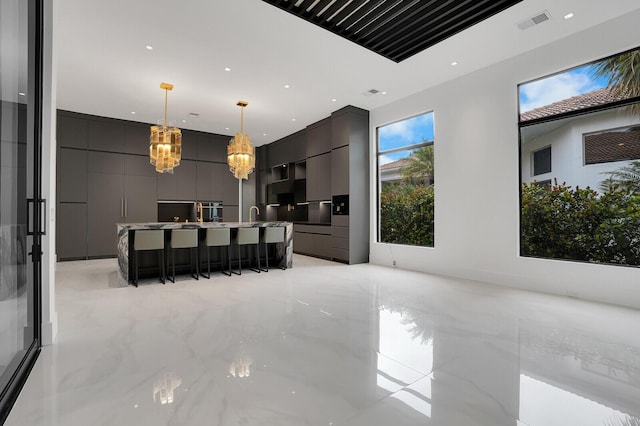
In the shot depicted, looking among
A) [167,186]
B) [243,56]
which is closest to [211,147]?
[167,186]

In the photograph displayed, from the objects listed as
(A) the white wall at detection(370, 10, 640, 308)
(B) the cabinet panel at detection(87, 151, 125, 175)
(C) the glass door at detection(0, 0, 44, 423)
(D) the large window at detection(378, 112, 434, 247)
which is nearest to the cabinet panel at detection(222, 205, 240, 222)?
(B) the cabinet panel at detection(87, 151, 125, 175)

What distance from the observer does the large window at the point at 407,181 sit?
6137 millimetres

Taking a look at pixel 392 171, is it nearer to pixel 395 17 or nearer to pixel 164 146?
pixel 395 17

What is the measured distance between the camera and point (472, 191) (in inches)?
207

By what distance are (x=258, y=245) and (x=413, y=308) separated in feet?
11.0

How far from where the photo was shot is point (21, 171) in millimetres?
2361

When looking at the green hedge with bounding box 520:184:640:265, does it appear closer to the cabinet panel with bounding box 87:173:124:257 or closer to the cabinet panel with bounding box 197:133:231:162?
the cabinet panel with bounding box 197:133:231:162

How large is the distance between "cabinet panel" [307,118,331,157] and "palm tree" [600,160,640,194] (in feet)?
16.7

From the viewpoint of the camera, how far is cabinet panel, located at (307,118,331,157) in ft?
25.0

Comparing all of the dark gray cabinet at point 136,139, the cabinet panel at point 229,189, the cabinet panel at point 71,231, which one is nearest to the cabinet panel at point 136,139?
the dark gray cabinet at point 136,139

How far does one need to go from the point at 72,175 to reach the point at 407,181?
765cm

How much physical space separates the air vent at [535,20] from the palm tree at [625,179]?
81.7 inches

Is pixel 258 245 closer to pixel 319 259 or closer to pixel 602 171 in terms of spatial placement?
pixel 319 259

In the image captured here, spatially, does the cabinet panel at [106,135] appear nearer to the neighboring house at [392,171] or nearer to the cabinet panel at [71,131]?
the cabinet panel at [71,131]
